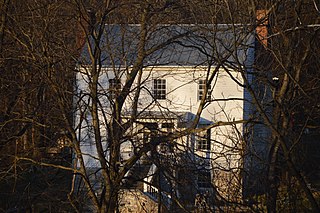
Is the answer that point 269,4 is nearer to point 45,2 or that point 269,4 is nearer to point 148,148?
point 148,148

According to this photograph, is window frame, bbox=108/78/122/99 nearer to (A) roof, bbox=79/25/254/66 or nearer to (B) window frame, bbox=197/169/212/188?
(A) roof, bbox=79/25/254/66

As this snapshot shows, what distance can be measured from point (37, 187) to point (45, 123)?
203 cm

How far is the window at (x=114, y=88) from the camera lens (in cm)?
776

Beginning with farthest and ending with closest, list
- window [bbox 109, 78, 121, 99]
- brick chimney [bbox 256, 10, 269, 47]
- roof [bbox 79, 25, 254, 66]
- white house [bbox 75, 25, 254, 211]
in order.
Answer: window [bbox 109, 78, 121, 99], roof [bbox 79, 25, 254, 66], white house [bbox 75, 25, 254, 211], brick chimney [bbox 256, 10, 269, 47]

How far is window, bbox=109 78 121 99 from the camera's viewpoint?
25.5 feet

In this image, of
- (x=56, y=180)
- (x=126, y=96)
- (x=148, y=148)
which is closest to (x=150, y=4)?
(x=126, y=96)

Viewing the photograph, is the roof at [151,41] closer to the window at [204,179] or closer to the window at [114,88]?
→ the window at [114,88]

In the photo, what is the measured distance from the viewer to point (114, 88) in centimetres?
786

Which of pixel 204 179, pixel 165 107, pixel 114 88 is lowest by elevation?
pixel 204 179

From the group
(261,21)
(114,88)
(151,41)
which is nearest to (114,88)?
(114,88)

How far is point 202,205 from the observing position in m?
7.59

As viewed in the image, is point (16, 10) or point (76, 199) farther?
point (16, 10)

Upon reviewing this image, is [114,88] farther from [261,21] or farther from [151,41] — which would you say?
[261,21]

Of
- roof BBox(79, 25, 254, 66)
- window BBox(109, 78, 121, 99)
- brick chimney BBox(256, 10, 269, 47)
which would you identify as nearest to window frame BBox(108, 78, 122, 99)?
window BBox(109, 78, 121, 99)
